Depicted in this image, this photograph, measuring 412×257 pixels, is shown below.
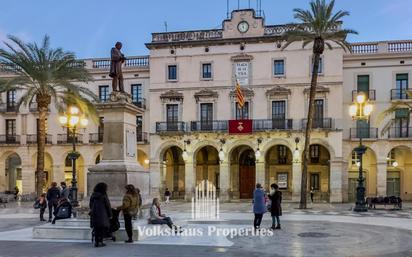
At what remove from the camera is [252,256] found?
11.4 metres

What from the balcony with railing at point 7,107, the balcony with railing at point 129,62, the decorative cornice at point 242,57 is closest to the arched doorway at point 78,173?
the balcony with railing at point 7,107

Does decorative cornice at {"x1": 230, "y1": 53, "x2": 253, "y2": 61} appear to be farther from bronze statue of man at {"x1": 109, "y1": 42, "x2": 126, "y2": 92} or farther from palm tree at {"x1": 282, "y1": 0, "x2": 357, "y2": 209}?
bronze statue of man at {"x1": 109, "y1": 42, "x2": 126, "y2": 92}

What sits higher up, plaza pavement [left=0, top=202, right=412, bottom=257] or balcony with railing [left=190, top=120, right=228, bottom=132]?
balcony with railing [left=190, top=120, right=228, bottom=132]

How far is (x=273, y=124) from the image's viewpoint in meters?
40.8

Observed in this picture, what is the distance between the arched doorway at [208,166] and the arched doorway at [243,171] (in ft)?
6.12

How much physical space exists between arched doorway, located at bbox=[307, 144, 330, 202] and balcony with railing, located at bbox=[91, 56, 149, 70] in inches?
654

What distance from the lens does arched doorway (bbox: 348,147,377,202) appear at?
4228 centimetres

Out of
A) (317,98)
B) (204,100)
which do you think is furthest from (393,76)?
(204,100)

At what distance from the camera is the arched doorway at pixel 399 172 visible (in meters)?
42.2

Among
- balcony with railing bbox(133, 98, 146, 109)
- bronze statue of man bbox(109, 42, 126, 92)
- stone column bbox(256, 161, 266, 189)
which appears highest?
balcony with railing bbox(133, 98, 146, 109)

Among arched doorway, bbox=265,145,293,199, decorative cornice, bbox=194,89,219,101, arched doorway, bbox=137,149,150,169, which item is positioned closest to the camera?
decorative cornice, bbox=194,89,219,101

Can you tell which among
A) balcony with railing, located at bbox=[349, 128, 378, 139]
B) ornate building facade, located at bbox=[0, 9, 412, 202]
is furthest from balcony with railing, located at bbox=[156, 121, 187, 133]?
balcony with railing, located at bbox=[349, 128, 378, 139]

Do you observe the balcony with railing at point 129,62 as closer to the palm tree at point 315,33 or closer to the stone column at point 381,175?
the palm tree at point 315,33

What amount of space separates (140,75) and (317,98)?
15.8 m
